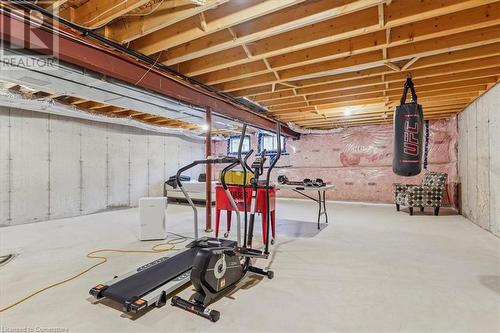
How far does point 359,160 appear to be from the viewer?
779 cm

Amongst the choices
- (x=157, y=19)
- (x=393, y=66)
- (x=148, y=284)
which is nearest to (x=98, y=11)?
(x=157, y=19)

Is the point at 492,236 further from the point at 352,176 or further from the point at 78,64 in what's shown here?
the point at 78,64

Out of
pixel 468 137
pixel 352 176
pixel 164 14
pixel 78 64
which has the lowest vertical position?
pixel 352 176

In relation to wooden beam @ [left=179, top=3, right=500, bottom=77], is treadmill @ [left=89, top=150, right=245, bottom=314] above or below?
below

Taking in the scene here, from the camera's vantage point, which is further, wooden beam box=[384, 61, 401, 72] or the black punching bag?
wooden beam box=[384, 61, 401, 72]

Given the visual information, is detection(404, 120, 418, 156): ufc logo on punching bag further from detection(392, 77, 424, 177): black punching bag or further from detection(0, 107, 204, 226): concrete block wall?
detection(0, 107, 204, 226): concrete block wall

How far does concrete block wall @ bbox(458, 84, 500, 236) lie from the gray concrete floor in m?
0.47

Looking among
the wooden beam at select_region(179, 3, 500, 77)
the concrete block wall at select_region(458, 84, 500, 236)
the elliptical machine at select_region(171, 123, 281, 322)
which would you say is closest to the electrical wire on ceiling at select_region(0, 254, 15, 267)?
the elliptical machine at select_region(171, 123, 281, 322)

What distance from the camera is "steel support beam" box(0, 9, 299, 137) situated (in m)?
2.13

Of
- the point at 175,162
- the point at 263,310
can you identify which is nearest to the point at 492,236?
the point at 263,310

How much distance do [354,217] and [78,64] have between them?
5410 mm

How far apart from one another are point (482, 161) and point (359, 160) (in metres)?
3.49

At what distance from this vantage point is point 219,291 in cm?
197

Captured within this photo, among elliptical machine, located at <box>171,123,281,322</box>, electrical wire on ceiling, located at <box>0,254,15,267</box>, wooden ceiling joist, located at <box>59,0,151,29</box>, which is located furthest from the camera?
electrical wire on ceiling, located at <box>0,254,15,267</box>
